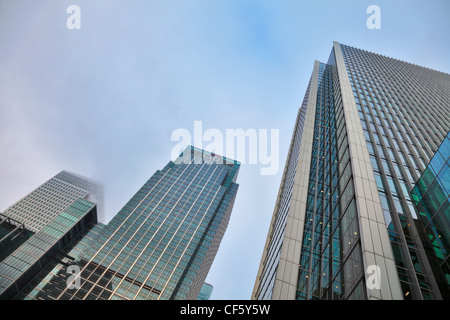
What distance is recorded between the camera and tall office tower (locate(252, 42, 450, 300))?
575 inches

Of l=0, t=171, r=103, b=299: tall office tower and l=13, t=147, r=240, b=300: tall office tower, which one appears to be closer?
l=13, t=147, r=240, b=300: tall office tower

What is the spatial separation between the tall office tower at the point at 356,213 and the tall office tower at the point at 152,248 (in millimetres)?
94969

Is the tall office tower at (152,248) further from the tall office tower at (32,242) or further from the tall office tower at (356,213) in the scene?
the tall office tower at (356,213)

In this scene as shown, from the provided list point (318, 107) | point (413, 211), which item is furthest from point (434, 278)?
point (318, 107)

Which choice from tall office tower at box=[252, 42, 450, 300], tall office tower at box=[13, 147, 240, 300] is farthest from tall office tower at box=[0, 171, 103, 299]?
tall office tower at box=[252, 42, 450, 300]

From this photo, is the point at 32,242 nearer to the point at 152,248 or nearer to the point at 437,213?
the point at 152,248

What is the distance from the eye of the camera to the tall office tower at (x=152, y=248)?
357 feet

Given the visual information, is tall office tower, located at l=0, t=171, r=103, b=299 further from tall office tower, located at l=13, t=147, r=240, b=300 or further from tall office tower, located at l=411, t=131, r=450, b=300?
tall office tower, located at l=411, t=131, r=450, b=300

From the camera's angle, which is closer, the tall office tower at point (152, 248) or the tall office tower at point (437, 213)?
the tall office tower at point (437, 213)

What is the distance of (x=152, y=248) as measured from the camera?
12562 cm

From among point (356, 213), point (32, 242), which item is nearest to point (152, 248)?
point (32, 242)

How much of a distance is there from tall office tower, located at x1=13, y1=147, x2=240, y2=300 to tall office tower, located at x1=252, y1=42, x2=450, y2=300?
94969 millimetres

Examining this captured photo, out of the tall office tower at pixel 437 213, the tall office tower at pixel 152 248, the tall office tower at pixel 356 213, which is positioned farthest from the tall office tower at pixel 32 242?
the tall office tower at pixel 437 213
